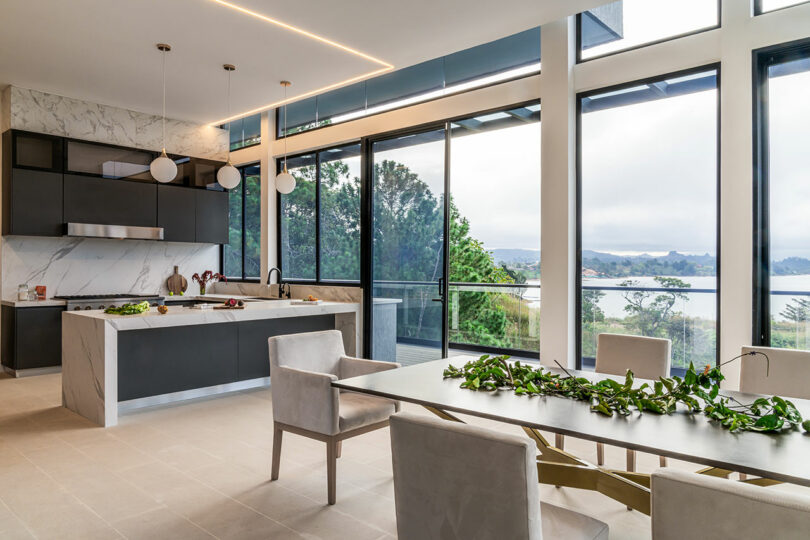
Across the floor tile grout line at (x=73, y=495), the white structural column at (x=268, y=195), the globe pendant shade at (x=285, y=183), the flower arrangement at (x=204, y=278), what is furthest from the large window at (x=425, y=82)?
the floor tile grout line at (x=73, y=495)

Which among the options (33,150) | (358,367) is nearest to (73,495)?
(358,367)

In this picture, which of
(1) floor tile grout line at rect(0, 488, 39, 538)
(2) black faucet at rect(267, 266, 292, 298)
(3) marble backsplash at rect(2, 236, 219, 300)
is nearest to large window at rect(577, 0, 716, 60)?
(2) black faucet at rect(267, 266, 292, 298)

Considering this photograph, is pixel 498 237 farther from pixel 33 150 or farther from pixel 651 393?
pixel 651 393

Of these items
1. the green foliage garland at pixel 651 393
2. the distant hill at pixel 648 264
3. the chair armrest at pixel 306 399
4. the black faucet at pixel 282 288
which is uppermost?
the distant hill at pixel 648 264

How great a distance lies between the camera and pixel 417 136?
557cm

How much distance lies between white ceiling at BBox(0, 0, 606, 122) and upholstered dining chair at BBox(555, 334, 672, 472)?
2.43 meters

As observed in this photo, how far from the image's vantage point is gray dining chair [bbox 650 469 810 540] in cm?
100

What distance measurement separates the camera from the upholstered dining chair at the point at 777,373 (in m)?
2.36

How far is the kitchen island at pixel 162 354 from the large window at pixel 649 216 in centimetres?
283

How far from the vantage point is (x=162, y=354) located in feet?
14.9

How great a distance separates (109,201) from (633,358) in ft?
19.9

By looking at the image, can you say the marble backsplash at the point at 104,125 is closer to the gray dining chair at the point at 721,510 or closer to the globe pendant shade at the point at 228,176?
the globe pendant shade at the point at 228,176

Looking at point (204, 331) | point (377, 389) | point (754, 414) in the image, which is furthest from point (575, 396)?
point (204, 331)

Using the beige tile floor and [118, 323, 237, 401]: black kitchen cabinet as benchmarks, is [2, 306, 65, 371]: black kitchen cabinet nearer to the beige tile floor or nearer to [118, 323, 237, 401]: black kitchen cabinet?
the beige tile floor
